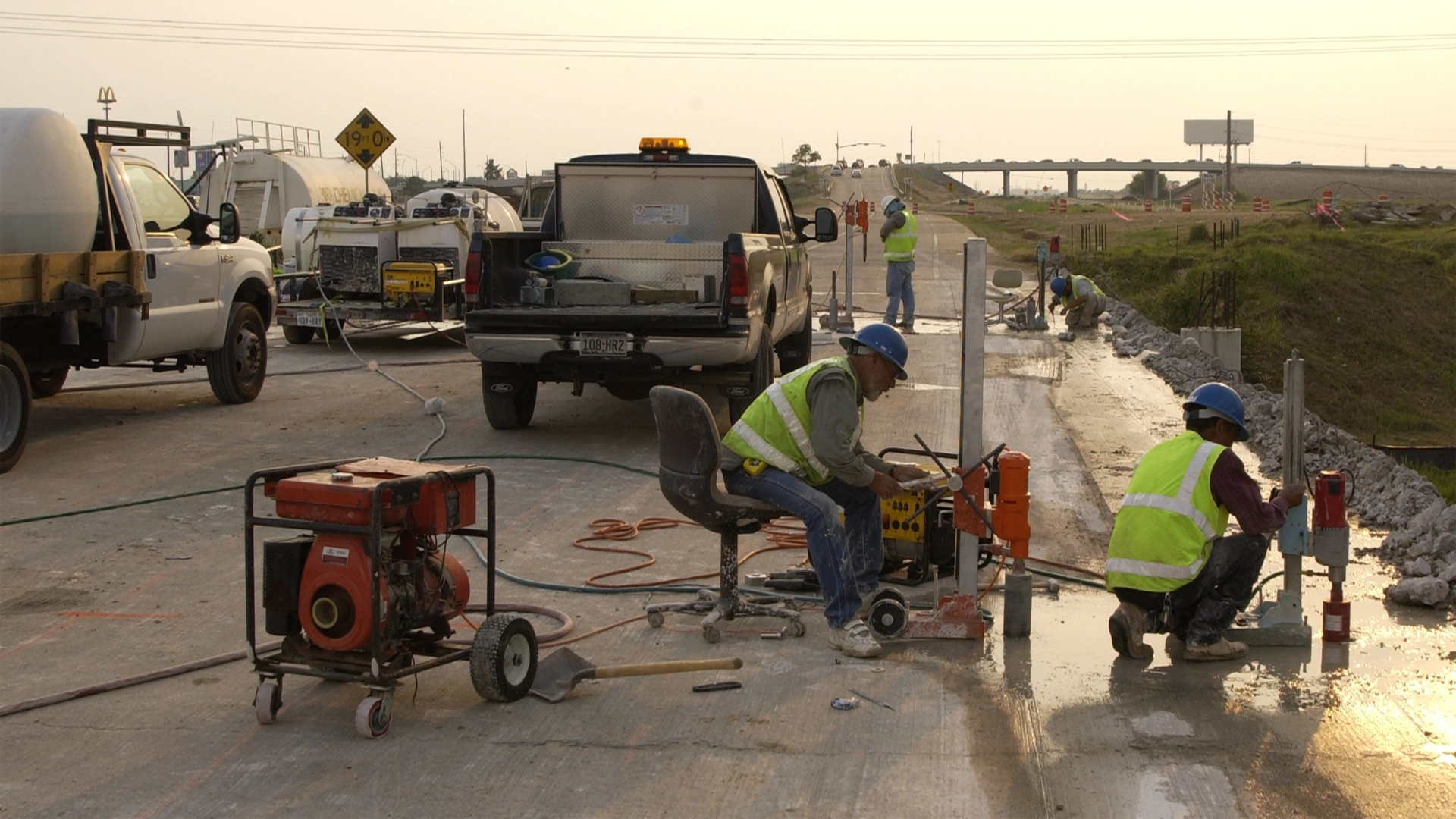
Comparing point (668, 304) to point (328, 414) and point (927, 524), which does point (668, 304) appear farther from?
→ point (927, 524)

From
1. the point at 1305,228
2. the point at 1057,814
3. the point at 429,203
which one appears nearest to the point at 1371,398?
the point at 1305,228

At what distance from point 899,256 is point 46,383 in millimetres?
10484

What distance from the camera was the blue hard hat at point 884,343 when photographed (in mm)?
6047

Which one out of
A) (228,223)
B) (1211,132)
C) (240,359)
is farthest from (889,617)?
(1211,132)

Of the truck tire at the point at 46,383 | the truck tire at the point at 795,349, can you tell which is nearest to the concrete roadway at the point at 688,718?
the truck tire at the point at 46,383

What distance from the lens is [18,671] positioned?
5660mm

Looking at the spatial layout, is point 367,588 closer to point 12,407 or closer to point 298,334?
point 12,407

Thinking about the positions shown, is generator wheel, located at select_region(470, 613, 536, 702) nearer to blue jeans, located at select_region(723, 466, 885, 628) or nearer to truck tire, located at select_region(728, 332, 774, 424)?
blue jeans, located at select_region(723, 466, 885, 628)

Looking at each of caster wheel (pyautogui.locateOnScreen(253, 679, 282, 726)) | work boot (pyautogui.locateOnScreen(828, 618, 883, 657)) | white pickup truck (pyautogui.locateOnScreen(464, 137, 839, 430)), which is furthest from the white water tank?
work boot (pyautogui.locateOnScreen(828, 618, 883, 657))

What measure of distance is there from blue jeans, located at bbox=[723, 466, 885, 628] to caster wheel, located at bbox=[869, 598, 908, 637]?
12 centimetres

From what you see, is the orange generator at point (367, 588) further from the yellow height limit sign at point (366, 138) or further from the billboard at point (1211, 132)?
the billboard at point (1211, 132)

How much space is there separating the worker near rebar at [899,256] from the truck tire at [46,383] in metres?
10.1

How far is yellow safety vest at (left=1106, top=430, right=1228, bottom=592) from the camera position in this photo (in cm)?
577

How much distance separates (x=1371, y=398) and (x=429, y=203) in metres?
16.1
